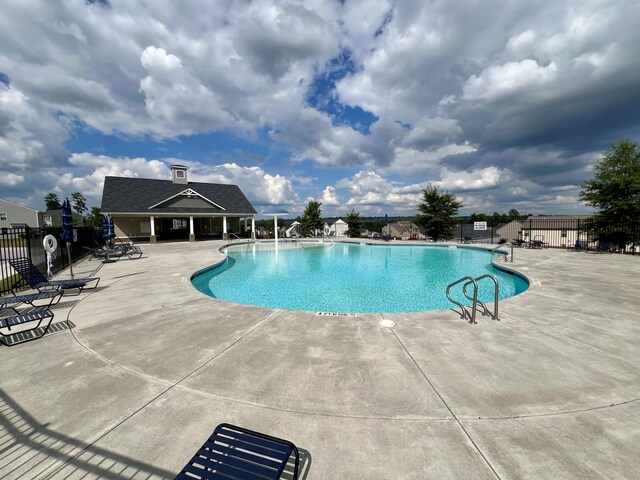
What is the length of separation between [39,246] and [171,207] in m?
12.0

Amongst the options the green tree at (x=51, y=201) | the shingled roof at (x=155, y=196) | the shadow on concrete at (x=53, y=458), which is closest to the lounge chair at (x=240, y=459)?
the shadow on concrete at (x=53, y=458)

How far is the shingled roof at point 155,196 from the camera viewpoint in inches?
1013

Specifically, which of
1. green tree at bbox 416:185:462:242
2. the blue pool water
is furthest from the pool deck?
green tree at bbox 416:185:462:242

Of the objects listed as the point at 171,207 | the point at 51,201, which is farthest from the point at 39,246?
the point at 51,201

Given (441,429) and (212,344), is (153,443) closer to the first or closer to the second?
(212,344)

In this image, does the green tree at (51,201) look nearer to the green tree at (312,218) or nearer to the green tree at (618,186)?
the green tree at (312,218)

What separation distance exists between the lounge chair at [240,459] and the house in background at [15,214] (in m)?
63.6

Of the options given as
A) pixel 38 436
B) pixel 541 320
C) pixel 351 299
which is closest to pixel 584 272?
pixel 541 320

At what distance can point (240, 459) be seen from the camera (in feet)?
6.00

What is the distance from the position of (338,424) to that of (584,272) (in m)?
12.3

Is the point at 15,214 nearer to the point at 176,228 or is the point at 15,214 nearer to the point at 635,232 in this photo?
the point at 176,228

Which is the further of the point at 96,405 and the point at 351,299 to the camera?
the point at 351,299

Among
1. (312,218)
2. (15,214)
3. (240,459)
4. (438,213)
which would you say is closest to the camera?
(240,459)

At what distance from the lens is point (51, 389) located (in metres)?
3.17
